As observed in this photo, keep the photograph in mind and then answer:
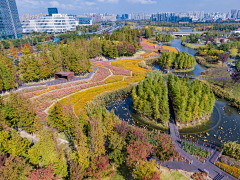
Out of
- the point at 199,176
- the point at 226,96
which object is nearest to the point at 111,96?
the point at 199,176

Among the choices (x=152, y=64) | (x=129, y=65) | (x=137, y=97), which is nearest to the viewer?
(x=137, y=97)

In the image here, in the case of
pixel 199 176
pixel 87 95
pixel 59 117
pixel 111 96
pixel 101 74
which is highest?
pixel 59 117

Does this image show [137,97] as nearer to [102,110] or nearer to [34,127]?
[102,110]

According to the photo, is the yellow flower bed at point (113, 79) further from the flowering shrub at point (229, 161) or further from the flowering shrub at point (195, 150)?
the flowering shrub at point (229, 161)

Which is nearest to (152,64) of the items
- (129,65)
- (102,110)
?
(129,65)

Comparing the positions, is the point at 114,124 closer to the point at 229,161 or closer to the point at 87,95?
the point at 229,161

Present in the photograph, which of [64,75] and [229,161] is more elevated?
[64,75]

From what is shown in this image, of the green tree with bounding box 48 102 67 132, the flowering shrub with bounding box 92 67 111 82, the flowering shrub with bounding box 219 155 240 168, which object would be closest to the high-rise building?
the flowering shrub with bounding box 92 67 111 82
